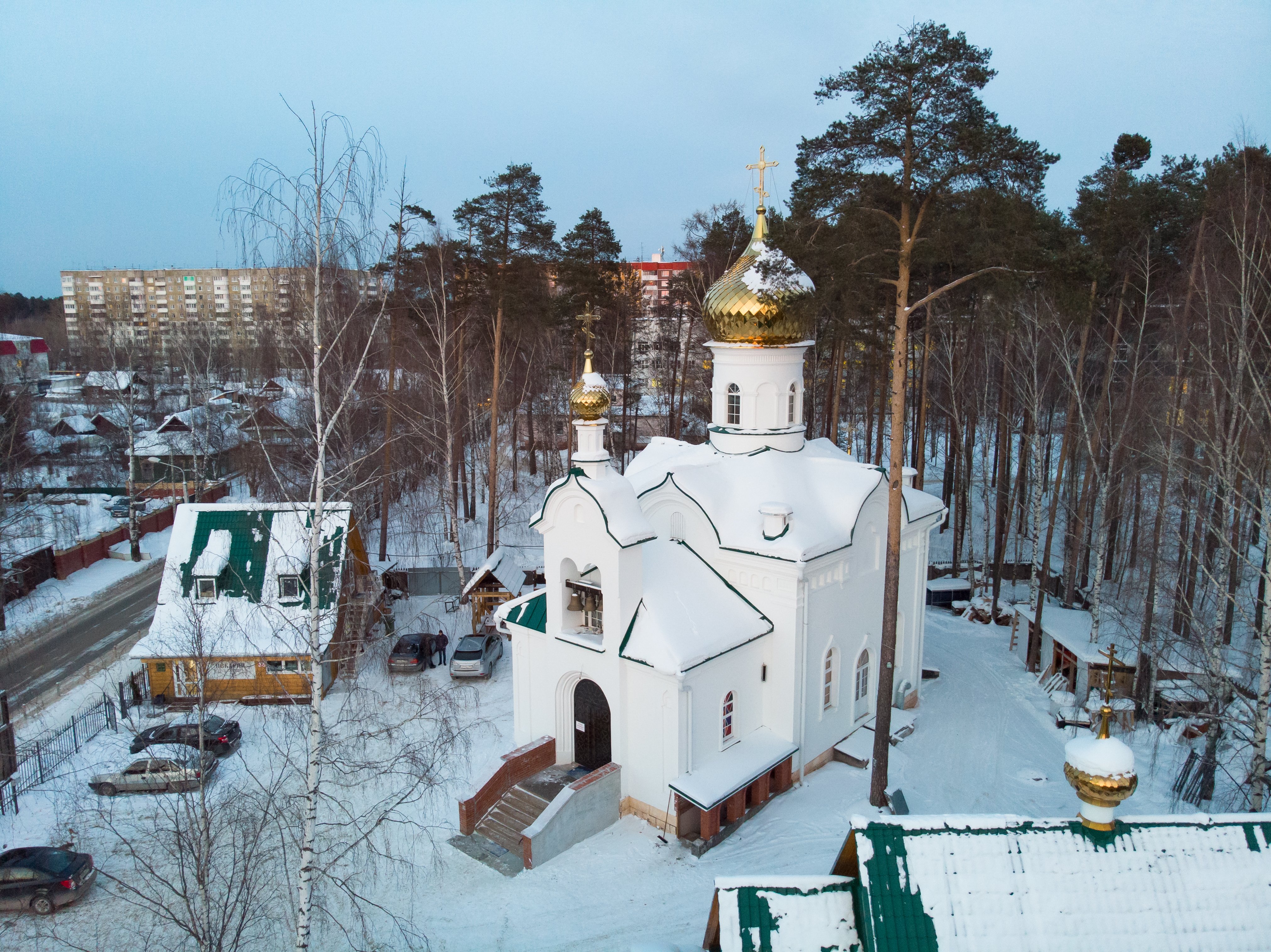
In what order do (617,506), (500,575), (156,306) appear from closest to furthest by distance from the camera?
(617,506) → (500,575) → (156,306)

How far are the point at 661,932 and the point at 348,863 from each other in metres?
4.17

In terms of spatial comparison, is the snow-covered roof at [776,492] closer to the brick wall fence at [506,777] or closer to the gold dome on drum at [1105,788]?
the brick wall fence at [506,777]

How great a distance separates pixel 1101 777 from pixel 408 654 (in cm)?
1457

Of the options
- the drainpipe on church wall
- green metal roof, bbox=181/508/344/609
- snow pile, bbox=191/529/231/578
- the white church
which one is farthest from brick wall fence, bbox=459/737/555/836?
snow pile, bbox=191/529/231/578

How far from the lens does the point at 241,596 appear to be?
1812 cm

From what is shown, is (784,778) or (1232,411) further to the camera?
(784,778)

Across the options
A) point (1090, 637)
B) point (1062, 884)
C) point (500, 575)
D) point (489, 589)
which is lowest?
point (1090, 637)

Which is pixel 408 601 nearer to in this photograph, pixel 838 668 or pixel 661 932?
pixel 838 668

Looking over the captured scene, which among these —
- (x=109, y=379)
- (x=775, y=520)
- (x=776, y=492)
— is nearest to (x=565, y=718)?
(x=775, y=520)

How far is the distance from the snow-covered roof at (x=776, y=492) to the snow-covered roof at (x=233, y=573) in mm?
6471

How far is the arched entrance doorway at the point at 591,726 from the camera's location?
44.3ft

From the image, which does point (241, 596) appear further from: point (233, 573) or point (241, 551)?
point (241, 551)

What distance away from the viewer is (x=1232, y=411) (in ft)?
39.9

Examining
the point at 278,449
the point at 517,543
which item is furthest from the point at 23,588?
the point at 517,543
